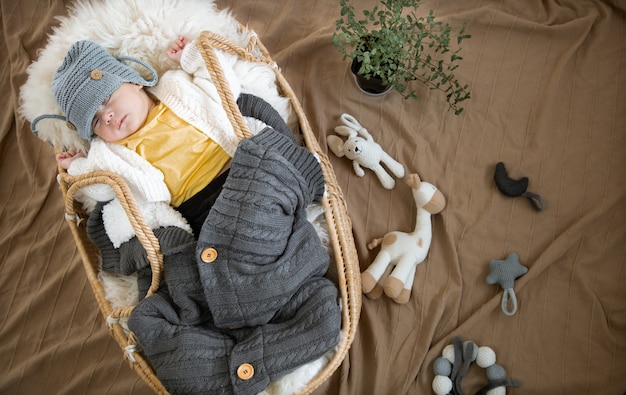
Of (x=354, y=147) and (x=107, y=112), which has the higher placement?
(x=107, y=112)

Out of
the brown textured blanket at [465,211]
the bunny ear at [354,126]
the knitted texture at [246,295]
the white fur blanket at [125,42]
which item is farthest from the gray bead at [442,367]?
the bunny ear at [354,126]

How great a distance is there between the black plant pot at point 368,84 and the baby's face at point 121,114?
2.03 ft

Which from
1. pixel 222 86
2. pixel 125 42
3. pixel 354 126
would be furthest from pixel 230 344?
pixel 125 42

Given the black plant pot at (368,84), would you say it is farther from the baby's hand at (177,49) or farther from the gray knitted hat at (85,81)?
the gray knitted hat at (85,81)

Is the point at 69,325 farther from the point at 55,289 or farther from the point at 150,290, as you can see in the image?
the point at 150,290

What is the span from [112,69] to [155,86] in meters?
0.14

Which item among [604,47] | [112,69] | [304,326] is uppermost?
[112,69]

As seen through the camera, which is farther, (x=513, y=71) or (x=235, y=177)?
(x=513, y=71)

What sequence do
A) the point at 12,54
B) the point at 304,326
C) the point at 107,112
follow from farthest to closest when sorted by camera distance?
1. the point at 12,54
2. the point at 107,112
3. the point at 304,326

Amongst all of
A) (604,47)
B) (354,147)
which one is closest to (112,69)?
(354,147)

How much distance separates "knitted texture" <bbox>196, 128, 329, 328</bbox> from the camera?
40.9 inches

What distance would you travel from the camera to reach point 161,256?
110cm

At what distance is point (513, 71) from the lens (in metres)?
1.44

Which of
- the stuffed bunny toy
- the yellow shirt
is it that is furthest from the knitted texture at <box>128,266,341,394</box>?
the stuffed bunny toy
